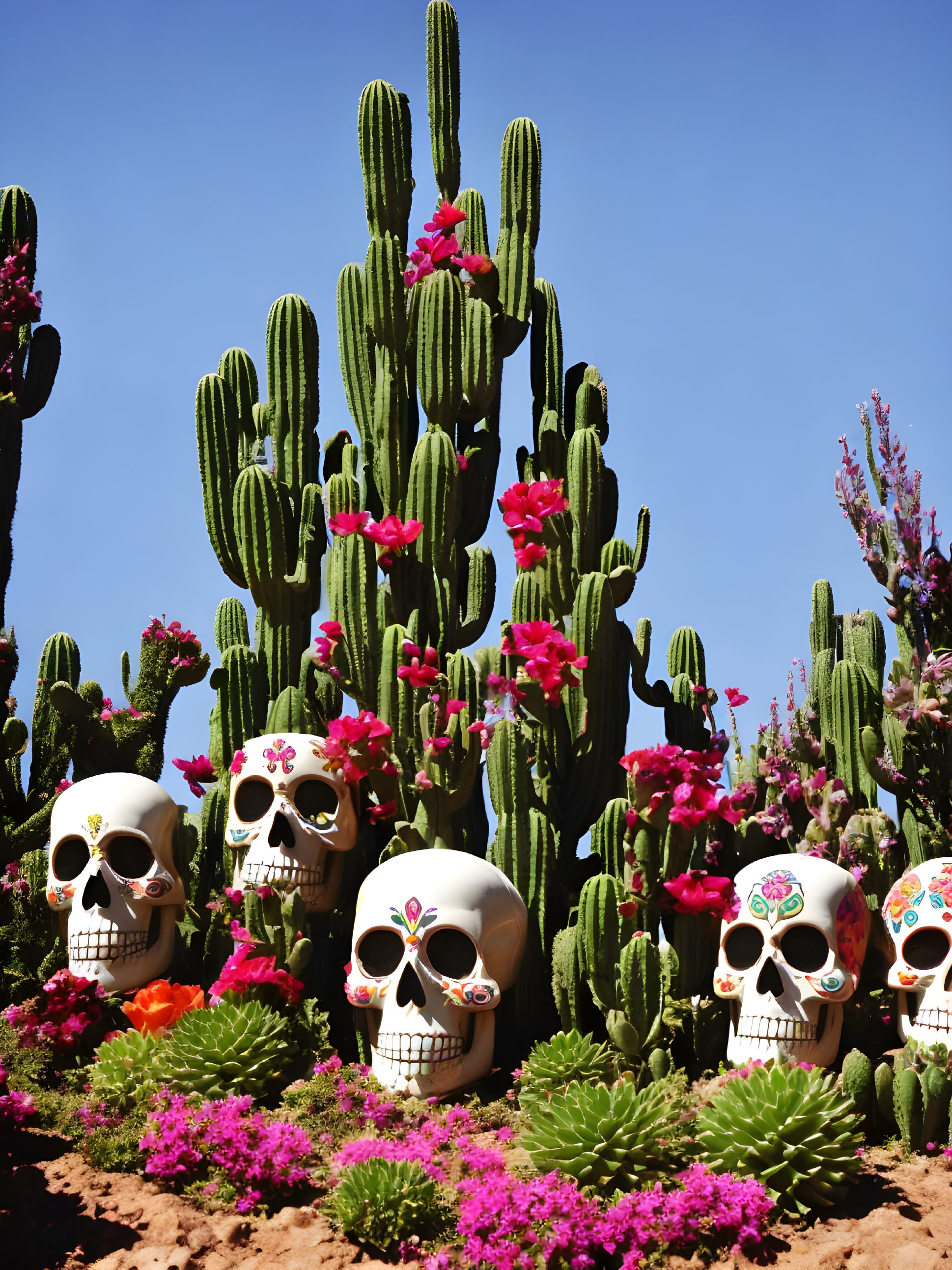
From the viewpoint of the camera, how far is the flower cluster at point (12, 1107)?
7.73 metres

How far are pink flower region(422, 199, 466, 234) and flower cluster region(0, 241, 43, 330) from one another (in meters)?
3.46

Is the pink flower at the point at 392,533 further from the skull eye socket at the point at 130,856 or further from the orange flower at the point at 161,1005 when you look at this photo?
the orange flower at the point at 161,1005

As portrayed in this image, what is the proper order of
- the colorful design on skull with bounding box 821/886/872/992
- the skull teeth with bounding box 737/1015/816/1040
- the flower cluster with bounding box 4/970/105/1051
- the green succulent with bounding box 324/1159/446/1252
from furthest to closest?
the flower cluster with bounding box 4/970/105/1051 → the colorful design on skull with bounding box 821/886/872/992 → the skull teeth with bounding box 737/1015/816/1040 → the green succulent with bounding box 324/1159/446/1252

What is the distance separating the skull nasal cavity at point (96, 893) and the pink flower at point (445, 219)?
5.78 metres

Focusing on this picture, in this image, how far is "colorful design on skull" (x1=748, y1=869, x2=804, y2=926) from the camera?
8703mm

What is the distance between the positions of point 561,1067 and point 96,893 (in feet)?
11.7

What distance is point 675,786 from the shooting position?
919cm

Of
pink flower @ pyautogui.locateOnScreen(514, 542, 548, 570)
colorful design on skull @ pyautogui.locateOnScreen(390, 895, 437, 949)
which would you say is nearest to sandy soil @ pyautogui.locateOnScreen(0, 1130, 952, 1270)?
colorful design on skull @ pyautogui.locateOnScreen(390, 895, 437, 949)

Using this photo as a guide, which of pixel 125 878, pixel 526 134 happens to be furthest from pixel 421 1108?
pixel 526 134

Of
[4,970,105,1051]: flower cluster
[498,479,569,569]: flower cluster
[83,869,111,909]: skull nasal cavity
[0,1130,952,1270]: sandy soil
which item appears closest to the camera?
[0,1130,952,1270]: sandy soil

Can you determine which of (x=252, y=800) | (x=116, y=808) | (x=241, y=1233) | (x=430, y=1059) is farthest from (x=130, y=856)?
(x=241, y=1233)

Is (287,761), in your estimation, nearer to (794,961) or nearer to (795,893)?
(795,893)

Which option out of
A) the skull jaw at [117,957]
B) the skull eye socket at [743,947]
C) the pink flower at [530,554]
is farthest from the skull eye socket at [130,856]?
the skull eye socket at [743,947]

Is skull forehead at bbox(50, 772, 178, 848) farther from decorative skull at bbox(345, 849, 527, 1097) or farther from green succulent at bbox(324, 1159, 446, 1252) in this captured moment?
Answer: green succulent at bbox(324, 1159, 446, 1252)
